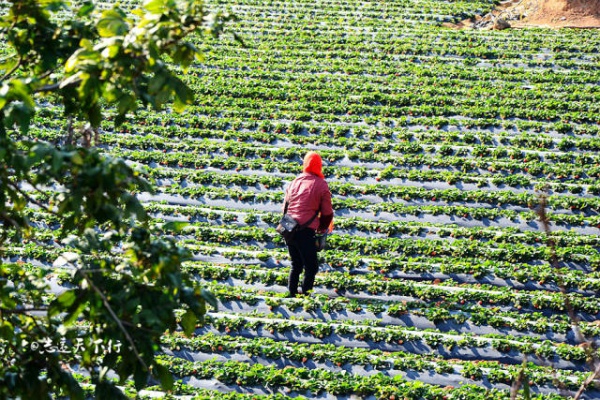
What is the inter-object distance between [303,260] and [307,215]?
0.41 metres

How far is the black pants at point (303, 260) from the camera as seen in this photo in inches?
290

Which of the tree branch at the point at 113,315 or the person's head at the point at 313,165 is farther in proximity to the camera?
the person's head at the point at 313,165

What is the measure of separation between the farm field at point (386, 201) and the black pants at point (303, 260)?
0.15 metres

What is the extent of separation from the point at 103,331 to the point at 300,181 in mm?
3767

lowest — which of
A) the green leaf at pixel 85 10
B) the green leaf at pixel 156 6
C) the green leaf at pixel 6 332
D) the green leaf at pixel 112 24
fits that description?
the green leaf at pixel 6 332

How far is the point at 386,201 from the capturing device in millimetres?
8586

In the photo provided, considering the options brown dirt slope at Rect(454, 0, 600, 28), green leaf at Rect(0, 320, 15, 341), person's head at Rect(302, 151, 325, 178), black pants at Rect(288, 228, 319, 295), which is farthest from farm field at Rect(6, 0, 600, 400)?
green leaf at Rect(0, 320, 15, 341)

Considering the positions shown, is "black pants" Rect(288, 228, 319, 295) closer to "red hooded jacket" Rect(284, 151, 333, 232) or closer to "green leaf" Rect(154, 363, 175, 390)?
"red hooded jacket" Rect(284, 151, 333, 232)

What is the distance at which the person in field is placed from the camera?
7375 mm

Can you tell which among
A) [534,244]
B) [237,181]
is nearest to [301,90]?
[237,181]

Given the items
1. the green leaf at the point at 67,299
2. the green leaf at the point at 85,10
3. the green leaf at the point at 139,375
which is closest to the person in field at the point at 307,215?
the green leaf at the point at 139,375

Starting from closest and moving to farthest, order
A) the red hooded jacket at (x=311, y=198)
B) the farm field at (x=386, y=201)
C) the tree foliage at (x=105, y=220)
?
the tree foliage at (x=105, y=220), the farm field at (x=386, y=201), the red hooded jacket at (x=311, y=198)

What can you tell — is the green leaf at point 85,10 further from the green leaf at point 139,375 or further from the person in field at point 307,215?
the person in field at point 307,215

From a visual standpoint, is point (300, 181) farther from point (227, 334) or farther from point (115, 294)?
point (115, 294)
